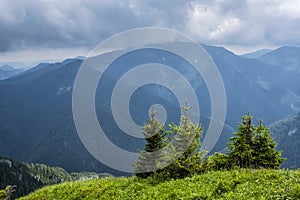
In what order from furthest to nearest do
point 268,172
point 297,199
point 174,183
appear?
point 174,183
point 268,172
point 297,199

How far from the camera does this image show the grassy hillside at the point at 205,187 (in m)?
13.5

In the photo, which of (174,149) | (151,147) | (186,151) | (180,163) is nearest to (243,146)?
(186,151)

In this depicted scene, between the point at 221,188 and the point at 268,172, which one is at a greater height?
the point at 268,172

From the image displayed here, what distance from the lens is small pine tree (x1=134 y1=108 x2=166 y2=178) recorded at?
21656mm

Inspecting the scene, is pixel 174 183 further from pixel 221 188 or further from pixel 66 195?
pixel 66 195

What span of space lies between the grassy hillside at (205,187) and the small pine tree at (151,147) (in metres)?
0.78

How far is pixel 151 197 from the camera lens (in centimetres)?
1703

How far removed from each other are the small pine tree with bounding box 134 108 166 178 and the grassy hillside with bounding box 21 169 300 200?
0.78 meters

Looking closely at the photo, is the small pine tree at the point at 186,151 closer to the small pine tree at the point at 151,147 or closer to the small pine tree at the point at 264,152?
the small pine tree at the point at 151,147

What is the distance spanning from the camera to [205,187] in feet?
52.9

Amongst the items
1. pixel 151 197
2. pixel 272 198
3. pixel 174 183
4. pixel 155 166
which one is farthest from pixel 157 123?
pixel 272 198

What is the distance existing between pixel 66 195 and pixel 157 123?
7927 millimetres

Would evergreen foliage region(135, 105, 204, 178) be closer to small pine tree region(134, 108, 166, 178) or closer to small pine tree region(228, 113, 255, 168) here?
small pine tree region(134, 108, 166, 178)

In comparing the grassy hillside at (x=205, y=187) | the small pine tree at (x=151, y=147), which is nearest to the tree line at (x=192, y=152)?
the small pine tree at (x=151, y=147)
